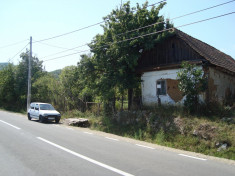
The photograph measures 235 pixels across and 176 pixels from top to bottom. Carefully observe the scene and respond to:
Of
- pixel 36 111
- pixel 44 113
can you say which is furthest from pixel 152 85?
pixel 36 111

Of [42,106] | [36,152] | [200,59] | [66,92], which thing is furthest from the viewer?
[66,92]

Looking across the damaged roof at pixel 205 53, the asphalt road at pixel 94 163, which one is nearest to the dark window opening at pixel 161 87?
the damaged roof at pixel 205 53

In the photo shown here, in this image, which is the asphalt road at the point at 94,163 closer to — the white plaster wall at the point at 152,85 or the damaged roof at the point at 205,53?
the white plaster wall at the point at 152,85

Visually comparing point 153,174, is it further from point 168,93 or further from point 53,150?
point 168,93

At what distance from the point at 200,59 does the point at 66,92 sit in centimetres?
1394

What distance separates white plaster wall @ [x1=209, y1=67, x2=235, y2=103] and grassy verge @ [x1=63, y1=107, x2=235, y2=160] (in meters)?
3.40

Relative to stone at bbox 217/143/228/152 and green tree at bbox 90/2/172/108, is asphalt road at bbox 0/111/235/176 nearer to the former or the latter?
stone at bbox 217/143/228/152

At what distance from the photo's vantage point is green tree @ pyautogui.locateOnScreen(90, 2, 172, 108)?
1378 cm

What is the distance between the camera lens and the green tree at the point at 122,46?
543 inches

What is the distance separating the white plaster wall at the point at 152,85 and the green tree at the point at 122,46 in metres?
0.80

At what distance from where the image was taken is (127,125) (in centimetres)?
1345

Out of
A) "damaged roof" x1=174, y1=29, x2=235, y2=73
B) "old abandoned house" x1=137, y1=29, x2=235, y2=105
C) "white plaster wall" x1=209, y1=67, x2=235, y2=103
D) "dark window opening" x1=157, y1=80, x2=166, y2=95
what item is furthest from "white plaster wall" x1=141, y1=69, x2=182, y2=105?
"white plaster wall" x1=209, y1=67, x2=235, y2=103

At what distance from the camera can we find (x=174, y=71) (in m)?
13.7

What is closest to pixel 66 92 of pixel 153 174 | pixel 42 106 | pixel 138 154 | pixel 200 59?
pixel 42 106
